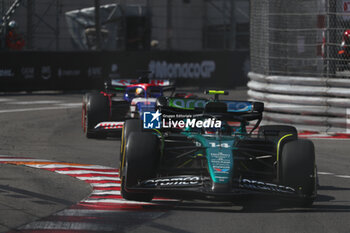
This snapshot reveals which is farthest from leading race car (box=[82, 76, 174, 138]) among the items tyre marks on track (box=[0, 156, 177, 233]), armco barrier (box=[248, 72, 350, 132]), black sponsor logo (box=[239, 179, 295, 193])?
black sponsor logo (box=[239, 179, 295, 193])

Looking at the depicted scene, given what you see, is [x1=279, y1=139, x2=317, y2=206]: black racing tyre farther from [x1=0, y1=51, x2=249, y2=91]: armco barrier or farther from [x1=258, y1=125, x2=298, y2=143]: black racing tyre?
[x1=0, y1=51, x2=249, y2=91]: armco barrier

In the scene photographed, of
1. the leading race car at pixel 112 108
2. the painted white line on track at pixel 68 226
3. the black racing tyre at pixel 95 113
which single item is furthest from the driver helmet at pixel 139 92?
the painted white line on track at pixel 68 226

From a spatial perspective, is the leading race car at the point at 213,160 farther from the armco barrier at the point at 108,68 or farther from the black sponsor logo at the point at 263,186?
the armco barrier at the point at 108,68

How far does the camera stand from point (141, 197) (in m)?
→ 8.17

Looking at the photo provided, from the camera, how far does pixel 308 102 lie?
15.4 metres

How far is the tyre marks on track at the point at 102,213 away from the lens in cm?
700

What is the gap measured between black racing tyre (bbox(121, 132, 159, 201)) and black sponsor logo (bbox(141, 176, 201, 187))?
120 millimetres

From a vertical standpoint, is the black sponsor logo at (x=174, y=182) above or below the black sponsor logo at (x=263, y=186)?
above

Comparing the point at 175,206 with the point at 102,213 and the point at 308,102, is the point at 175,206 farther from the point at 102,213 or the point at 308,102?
the point at 308,102

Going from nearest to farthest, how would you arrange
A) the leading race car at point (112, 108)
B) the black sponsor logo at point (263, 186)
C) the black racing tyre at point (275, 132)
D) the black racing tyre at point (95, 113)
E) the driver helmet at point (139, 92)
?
the black sponsor logo at point (263, 186)
the black racing tyre at point (275, 132)
the leading race car at point (112, 108)
the black racing tyre at point (95, 113)
the driver helmet at point (139, 92)

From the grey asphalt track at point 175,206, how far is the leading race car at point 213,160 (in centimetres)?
23

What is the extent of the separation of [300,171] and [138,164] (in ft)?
5.29

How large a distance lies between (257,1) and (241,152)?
29.1 feet

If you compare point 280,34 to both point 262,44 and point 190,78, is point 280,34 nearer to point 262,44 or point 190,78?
point 262,44
